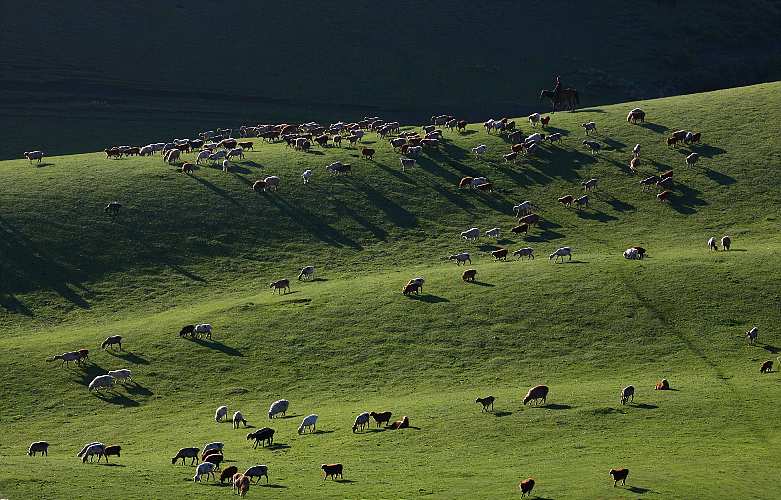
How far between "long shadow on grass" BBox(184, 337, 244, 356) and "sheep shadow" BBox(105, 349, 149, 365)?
9.16 ft

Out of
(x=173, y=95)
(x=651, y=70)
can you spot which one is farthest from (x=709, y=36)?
(x=173, y=95)

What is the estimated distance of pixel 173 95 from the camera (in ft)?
409

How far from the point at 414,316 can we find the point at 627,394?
14642 mm

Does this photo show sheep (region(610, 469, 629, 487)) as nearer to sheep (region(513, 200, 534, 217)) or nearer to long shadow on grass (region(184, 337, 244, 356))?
long shadow on grass (region(184, 337, 244, 356))

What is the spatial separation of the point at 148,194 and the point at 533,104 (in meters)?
64.2

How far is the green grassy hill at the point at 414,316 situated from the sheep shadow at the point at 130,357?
24cm

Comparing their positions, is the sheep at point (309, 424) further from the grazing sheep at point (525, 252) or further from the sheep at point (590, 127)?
the sheep at point (590, 127)

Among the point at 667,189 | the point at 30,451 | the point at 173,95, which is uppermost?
the point at 173,95

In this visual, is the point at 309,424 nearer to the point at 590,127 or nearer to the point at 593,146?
the point at 593,146

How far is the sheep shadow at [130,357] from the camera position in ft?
168

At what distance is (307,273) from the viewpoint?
61.9m

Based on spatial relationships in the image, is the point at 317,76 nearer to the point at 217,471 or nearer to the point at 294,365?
the point at 294,365

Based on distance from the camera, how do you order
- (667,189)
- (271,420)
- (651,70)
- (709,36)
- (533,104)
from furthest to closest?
(709,36) < (651,70) < (533,104) < (667,189) < (271,420)

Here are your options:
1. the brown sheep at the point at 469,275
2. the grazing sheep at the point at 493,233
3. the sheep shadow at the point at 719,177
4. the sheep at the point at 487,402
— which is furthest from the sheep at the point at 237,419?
the sheep shadow at the point at 719,177
